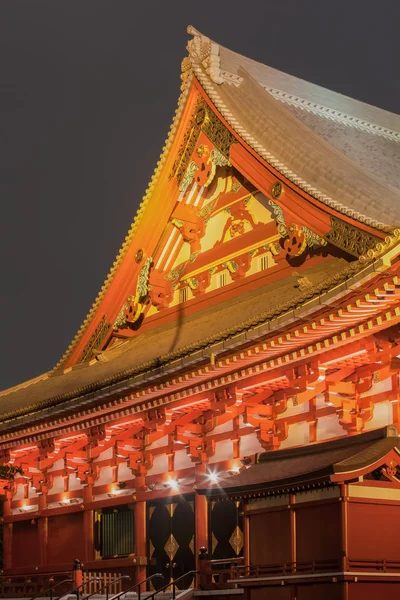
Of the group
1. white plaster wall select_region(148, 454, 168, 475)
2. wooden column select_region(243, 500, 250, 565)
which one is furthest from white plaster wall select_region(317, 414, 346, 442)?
white plaster wall select_region(148, 454, 168, 475)

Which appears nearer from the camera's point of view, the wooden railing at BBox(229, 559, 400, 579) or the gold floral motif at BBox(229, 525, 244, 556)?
the wooden railing at BBox(229, 559, 400, 579)

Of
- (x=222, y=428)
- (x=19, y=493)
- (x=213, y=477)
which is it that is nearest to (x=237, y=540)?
(x=213, y=477)

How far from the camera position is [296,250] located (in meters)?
18.4

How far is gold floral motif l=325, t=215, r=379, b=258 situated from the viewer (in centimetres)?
1516

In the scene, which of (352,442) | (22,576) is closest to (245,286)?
(352,442)

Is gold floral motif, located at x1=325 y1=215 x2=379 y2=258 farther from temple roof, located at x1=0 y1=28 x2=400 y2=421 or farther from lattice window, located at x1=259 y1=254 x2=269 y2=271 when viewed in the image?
lattice window, located at x1=259 y1=254 x2=269 y2=271

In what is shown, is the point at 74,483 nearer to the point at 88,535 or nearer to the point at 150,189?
the point at 88,535

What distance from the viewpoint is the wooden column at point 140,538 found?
20000mm

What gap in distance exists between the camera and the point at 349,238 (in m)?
15.8

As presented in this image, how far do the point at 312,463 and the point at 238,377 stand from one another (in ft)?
11.2

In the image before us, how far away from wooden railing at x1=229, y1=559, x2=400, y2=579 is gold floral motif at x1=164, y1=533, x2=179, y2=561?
4960 mm

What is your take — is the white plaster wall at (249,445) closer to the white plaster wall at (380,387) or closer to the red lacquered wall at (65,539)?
the white plaster wall at (380,387)

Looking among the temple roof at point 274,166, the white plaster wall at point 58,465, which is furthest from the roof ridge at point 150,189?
the white plaster wall at point 58,465

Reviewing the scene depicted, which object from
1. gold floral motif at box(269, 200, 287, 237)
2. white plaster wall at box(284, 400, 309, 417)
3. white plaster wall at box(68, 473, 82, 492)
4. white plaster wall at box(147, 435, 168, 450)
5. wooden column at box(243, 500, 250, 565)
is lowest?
wooden column at box(243, 500, 250, 565)
